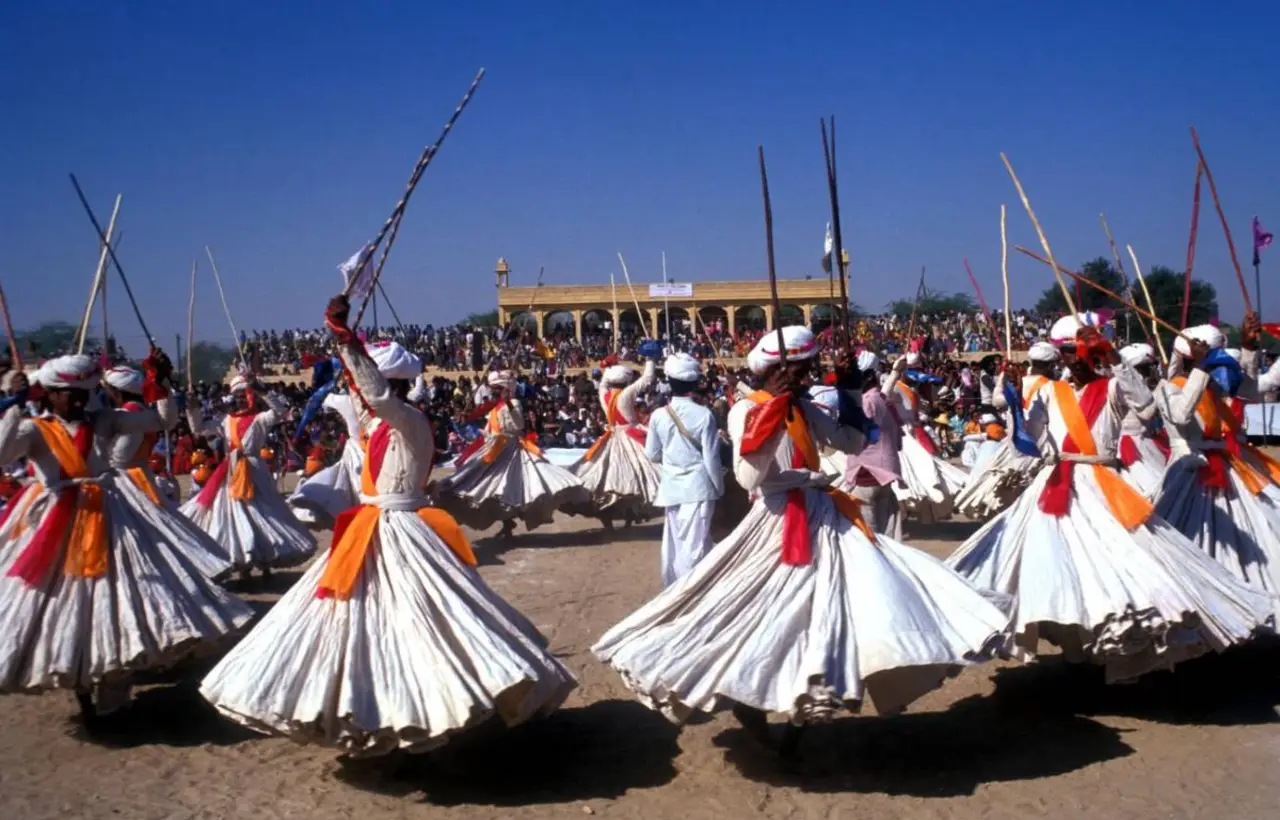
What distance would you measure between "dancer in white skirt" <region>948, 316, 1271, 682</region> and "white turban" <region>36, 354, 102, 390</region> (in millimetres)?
5072

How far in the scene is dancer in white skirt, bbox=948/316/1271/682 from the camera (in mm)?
5961

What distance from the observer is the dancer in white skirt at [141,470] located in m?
7.14

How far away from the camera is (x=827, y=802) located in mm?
5473

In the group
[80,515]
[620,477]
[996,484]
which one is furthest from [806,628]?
[620,477]

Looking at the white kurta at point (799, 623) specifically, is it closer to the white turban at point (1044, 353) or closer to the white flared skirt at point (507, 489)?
the white turban at point (1044, 353)

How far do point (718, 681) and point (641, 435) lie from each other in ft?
28.9

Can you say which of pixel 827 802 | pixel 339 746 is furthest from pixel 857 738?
pixel 339 746

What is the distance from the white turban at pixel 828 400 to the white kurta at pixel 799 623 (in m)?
0.34

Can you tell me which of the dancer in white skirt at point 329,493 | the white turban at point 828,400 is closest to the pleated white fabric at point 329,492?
the dancer in white skirt at point 329,493

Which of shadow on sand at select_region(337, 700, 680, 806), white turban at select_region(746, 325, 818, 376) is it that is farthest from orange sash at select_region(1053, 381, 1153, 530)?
shadow on sand at select_region(337, 700, 680, 806)

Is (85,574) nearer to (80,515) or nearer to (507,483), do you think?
(80,515)

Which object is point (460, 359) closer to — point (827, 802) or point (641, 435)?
point (641, 435)

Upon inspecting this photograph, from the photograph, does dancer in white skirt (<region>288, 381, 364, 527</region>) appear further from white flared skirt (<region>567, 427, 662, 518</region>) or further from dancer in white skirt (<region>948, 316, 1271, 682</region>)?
dancer in white skirt (<region>948, 316, 1271, 682</region>)

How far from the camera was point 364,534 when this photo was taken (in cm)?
571
